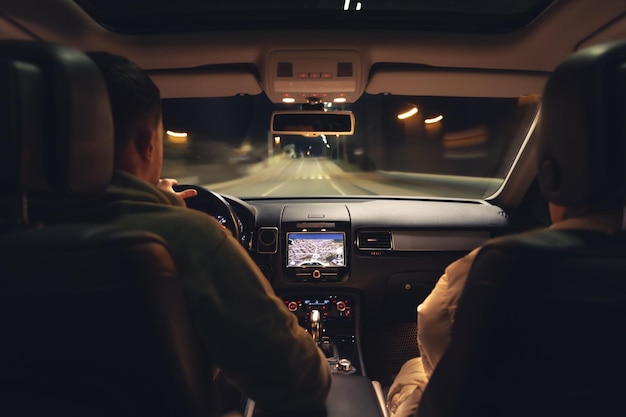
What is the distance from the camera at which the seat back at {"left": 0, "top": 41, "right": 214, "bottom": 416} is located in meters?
1.27

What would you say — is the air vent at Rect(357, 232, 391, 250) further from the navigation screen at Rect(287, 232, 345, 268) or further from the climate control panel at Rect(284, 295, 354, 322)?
the climate control panel at Rect(284, 295, 354, 322)

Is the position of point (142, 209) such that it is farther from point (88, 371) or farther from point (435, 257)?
point (435, 257)

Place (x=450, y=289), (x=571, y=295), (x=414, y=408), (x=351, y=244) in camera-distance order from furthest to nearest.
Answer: (x=351, y=244) → (x=414, y=408) → (x=450, y=289) → (x=571, y=295)

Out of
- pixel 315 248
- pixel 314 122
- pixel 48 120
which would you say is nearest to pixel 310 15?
pixel 314 122

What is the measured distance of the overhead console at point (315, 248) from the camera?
4.32 meters

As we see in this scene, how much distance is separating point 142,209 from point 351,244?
3.06 metres

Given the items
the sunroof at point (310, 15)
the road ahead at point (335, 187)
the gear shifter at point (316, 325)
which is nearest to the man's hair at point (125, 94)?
the sunroof at point (310, 15)

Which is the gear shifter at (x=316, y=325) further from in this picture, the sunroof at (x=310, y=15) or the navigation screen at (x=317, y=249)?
the sunroof at (x=310, y=15)

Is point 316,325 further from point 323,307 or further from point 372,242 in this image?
point 372,242

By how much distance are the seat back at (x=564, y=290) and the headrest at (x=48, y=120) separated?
3.78ft

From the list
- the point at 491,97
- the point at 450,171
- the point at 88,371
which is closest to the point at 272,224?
the point at 491,97

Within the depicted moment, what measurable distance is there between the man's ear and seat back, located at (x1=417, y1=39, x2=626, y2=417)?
107cm

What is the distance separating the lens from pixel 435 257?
442cm

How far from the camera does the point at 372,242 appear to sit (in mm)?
4406
